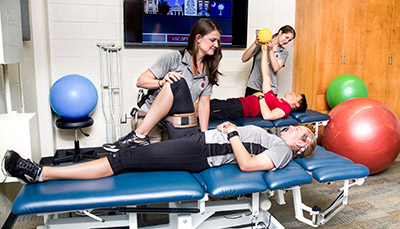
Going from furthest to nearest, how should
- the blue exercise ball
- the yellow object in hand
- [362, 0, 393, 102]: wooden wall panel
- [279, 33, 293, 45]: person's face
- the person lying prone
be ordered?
[362, 0, 393, 102]: wooden wall panel, [279, 33, 293, 45]: person's face, the yellow object in hand, the blue exercise ball, the person lying prone

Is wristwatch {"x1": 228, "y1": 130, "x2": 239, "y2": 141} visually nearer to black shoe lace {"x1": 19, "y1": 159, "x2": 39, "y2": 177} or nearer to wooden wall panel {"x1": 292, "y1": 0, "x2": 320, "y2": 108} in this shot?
black shoe lace {"x1": 19, "y1": 159, "x2": 39, "y2": 177}

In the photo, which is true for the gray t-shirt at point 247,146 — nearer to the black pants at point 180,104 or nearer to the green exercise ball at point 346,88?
the black pants at point 180,104

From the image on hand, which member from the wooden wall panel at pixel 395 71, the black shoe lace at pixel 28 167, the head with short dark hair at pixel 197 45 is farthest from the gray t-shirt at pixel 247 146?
the wooden wall panel at pixel 395 71

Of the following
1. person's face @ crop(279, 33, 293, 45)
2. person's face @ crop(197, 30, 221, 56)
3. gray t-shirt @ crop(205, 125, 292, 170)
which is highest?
person's face @ crop(279, 33, 293, 45)

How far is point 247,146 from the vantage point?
214cm

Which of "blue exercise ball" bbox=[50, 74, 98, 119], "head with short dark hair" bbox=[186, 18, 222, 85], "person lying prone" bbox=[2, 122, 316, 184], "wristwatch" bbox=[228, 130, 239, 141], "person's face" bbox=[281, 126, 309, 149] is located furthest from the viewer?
"blue exercise ball" bbox=[50, 74, 98, 119]

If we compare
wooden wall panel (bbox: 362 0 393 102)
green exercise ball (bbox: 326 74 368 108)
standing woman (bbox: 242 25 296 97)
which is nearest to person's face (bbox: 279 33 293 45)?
standing woman (bbox: 242 25 296 97)

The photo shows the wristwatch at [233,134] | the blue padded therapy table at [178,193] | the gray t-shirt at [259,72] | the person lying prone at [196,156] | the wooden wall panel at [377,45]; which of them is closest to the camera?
the blue padded therapy table at [178,193]

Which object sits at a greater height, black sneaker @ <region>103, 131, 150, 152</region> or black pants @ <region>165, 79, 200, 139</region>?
black pants @ <region>165, 79, 200, 139</region>

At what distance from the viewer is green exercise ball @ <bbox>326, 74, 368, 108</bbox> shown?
3.78 meters

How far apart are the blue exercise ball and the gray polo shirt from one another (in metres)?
0.83

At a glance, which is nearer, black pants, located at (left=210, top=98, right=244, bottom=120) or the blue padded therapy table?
the blue padded therapy table

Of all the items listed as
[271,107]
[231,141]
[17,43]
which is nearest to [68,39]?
[17,43]

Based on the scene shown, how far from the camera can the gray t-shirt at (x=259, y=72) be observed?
377 cm
